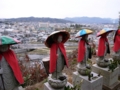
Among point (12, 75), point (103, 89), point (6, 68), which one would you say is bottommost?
point (103, 89)

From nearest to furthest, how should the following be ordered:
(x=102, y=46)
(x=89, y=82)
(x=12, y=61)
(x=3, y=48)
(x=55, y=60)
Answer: (x=3, y=48), (x=12, y=61), (x=55, y=60), (x=89, y=82), (x=102, y=46)

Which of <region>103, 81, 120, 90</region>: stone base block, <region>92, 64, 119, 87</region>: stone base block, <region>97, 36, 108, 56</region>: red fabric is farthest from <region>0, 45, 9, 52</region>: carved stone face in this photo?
<region>103, 81, 120, 90</region>: stone base block

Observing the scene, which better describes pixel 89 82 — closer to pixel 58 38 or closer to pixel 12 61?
pixel 58 38

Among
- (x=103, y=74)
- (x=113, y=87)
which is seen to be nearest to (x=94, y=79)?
(x=103, y=74)

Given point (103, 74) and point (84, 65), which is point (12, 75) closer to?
point (84, 65)

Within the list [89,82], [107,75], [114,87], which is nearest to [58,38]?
[89,82]

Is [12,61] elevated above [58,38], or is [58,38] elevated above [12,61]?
[58,38]

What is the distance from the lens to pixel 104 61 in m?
4.63

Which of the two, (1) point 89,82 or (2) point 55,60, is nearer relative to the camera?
(2) point 55,60

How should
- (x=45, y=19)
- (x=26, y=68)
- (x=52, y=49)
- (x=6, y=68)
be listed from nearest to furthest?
(x=6, y=68)
(x=52, y=49)
(x=26, y=68)
(x=45, y=19)

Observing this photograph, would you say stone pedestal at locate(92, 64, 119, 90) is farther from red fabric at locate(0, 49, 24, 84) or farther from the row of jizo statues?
red fabric at locate(0, 49, 24, 84)

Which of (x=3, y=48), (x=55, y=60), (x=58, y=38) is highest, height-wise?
(x=58, y=38)

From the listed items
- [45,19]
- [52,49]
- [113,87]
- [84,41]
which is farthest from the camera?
[45,19]

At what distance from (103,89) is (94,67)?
83 centimetres
